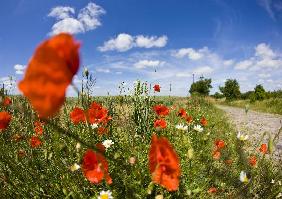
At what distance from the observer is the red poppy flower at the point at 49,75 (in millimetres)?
1083

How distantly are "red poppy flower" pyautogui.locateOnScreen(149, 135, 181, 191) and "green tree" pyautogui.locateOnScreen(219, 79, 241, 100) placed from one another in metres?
63.8

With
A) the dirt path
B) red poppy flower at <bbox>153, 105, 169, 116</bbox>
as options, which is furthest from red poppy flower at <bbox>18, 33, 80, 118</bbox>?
red poppy flower at <bbox>153, 105, 169, 116</bbox>

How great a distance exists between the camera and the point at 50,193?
361 centimetres

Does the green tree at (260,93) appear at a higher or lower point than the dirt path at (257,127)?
higher

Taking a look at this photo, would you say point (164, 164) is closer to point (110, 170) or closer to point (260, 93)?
point (110, 170)

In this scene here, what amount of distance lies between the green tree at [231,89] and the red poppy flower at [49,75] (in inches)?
2533

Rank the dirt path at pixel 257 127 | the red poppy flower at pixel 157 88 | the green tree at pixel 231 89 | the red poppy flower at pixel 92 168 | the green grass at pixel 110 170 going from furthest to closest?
the green tree at pixel 231 89 < the dirt path at pixel 257 127 < the red poppy flower at pixel 157 88 < the green grass at pixel 110 170 < the red poppy flower at pixel 92 168

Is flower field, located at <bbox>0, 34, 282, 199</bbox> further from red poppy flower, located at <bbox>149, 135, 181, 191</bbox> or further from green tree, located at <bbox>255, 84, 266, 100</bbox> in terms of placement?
green tree, located at <bbox>255, 84, 266, 100</bbox>

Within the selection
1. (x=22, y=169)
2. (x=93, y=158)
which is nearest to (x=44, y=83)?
(x=93, y=158)

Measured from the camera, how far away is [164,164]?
1.63 metres

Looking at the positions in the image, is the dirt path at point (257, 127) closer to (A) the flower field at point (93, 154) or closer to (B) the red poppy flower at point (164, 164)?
(A) the flower field at point (93, 154)

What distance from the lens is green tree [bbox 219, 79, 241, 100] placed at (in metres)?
64.2

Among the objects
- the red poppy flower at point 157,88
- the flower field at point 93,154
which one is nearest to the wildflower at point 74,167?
the flower field at point 93,154

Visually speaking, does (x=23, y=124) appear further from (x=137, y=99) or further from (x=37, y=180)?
(x=137, y=99)
